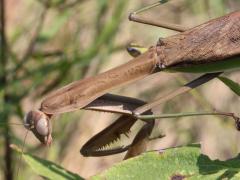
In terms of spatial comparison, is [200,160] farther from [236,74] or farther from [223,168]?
[236,74]

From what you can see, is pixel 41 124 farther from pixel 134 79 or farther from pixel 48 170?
pixel 134 79

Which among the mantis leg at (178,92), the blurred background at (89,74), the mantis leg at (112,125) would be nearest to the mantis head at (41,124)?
the mantis leg at (112,125)

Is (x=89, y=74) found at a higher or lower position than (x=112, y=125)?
lower

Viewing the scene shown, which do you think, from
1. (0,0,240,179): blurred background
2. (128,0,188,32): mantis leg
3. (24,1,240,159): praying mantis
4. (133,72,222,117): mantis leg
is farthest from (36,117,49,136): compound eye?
(0,0,240,179): blurred background

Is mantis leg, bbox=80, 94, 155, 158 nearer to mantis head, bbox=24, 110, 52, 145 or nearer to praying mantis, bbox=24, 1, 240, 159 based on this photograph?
praying mantis, bbox=24, 1, 240, 159

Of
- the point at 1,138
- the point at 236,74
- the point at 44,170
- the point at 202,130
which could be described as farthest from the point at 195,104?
the point at 44,170

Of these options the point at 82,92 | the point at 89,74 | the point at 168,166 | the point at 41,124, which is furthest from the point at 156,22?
the point at 89,74

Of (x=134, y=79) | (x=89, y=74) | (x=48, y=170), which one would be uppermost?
(x=134, y=79)
